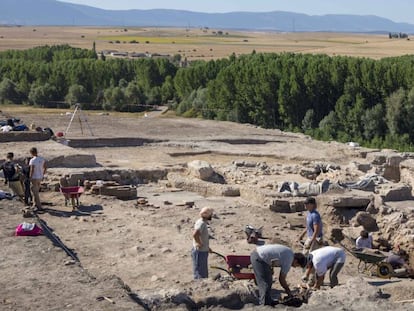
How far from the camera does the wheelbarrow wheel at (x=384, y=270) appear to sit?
1314 cm

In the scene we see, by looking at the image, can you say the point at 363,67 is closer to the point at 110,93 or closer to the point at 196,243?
the point at 110,93

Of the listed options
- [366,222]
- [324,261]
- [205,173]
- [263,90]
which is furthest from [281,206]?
[263,90]

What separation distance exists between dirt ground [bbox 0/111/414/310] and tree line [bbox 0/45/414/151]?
13079 mm

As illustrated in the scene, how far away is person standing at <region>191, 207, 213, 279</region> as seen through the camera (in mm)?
11430

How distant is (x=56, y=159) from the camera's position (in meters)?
22.8

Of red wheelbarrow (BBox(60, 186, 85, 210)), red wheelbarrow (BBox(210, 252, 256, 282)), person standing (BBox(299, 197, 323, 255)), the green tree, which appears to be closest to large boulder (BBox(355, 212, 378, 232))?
person standing (BBox(299, 197, 323, 255))

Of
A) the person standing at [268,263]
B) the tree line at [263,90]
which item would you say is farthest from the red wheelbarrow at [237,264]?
the tree line at [263,90]

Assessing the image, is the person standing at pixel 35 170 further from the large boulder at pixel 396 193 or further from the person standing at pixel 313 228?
the large boulder at pixel 396 193

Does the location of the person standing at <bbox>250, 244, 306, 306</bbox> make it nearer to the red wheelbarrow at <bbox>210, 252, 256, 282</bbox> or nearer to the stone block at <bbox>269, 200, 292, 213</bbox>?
the red wheelbarrow at <bbox>210, 252, 256, 282</bbox>

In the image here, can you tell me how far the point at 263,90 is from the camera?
150 ft

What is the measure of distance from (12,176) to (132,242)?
12.1 ft

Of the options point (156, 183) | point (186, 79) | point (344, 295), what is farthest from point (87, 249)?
point (186, 79)

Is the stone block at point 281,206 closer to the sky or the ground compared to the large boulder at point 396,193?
closer to the ground

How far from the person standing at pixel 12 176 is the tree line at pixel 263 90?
22.9 meters
